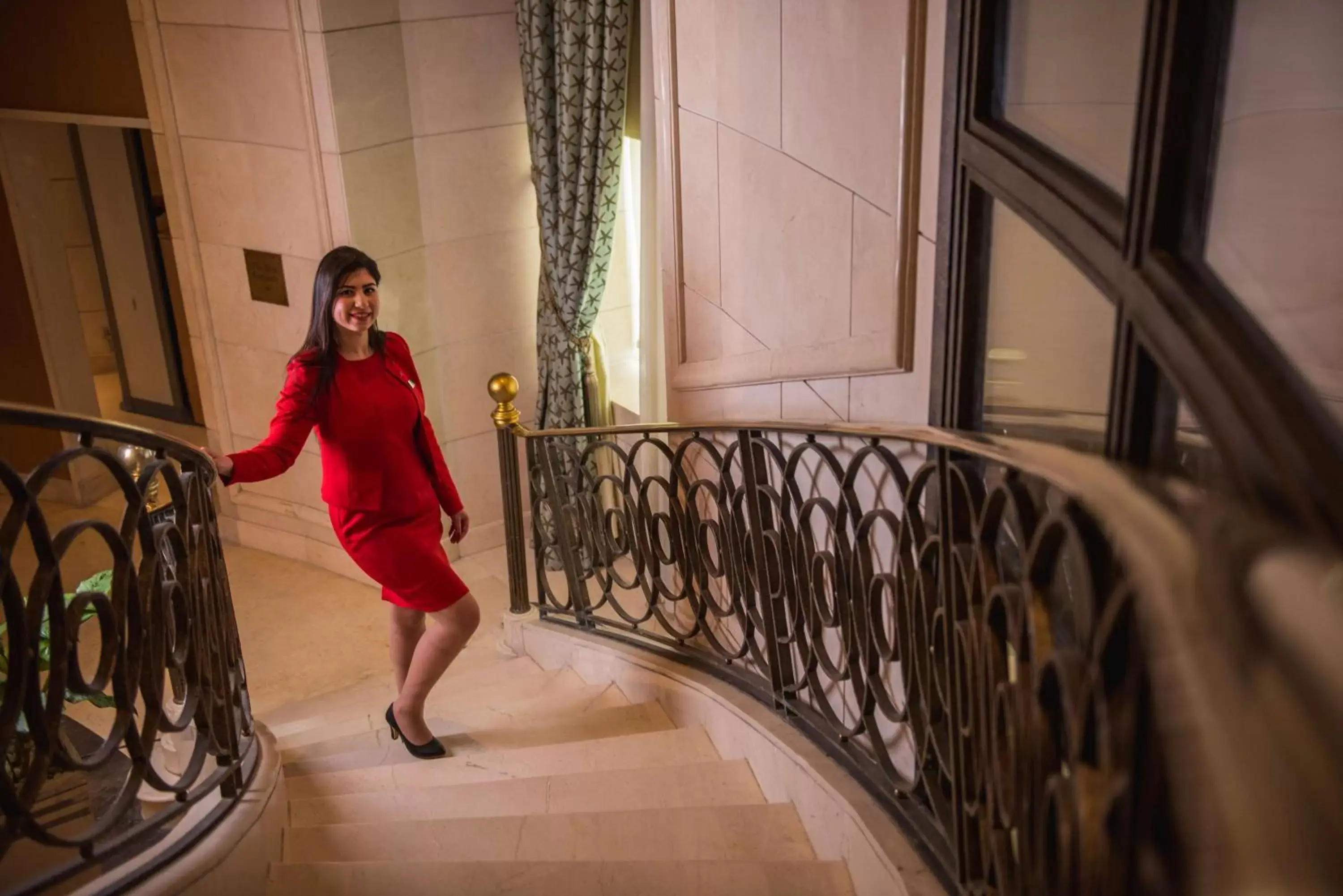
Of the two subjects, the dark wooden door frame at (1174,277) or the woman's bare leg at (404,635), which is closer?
the dark wooden door frame at (1174,277)

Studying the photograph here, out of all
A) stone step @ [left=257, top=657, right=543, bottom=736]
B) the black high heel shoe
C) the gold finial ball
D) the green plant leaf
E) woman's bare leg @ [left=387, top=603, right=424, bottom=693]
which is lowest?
stone step @ [left=257, top=657, right=543, bottom=736]

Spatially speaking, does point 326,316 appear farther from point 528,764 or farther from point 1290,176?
point 1290,176

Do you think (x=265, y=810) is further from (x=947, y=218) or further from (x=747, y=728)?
(x=947, y=218)

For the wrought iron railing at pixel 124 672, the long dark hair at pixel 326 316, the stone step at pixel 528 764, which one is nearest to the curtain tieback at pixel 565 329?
the long dark hair at pixel 326 316

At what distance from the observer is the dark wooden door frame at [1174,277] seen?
1.03m

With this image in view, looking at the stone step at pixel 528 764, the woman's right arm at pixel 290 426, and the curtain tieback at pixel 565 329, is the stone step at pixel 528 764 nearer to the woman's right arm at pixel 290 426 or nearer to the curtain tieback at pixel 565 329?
the woman's right arm at pixel 290 426

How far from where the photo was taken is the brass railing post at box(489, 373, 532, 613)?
449 centimetres

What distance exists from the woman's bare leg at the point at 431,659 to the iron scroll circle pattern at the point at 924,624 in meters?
0.66

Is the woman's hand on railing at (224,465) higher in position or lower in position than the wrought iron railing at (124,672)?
higher

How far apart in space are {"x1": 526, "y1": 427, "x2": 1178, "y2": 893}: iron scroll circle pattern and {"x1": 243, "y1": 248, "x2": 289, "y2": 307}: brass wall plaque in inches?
77.1

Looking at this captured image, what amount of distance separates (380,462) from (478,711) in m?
1.13

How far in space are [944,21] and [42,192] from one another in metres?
6.03

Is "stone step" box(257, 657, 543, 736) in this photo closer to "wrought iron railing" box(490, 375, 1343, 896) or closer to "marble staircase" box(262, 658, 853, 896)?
"marble staircase" box(262, 658, 853, 896)

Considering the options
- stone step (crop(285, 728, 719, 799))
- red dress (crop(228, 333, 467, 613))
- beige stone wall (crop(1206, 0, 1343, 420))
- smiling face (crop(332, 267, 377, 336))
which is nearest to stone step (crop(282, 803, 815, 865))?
stone step (crop(285, 728, 719, 799))
